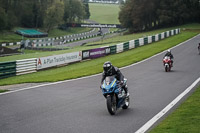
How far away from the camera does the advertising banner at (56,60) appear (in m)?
29.4

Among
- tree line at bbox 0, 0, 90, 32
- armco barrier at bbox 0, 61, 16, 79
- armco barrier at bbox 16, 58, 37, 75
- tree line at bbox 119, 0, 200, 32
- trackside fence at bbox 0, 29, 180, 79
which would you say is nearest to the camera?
armco barrier at bbox 0, 61, 16, 79

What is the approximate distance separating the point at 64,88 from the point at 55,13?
93464 mm

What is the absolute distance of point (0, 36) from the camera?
86.0m

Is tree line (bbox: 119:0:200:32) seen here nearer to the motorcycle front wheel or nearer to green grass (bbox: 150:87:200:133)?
green grass (bbox: 150:87:200:133)

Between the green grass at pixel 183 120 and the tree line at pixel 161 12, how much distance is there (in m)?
79.0

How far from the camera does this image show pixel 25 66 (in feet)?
89.4

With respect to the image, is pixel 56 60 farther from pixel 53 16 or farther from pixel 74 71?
pixel 53 16

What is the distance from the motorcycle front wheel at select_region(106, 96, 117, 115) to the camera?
36.6 feet

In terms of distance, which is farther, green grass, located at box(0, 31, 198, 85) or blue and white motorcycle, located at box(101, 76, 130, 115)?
green grass, located at box(0, 31, 198, 85)

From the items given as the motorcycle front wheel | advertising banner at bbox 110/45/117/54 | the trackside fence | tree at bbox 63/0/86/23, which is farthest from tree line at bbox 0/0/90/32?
the motorcycle front wheel

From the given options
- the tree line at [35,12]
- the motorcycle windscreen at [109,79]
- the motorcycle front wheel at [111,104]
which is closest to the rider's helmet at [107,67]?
the motorcycle windscreen at [109,79]

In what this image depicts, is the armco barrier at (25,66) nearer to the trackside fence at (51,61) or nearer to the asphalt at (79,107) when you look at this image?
the trackside fence at (51,61)

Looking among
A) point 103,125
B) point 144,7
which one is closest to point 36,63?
point 103,125

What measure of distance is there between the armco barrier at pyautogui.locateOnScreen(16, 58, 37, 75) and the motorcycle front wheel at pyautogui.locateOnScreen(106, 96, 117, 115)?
1606 cm
